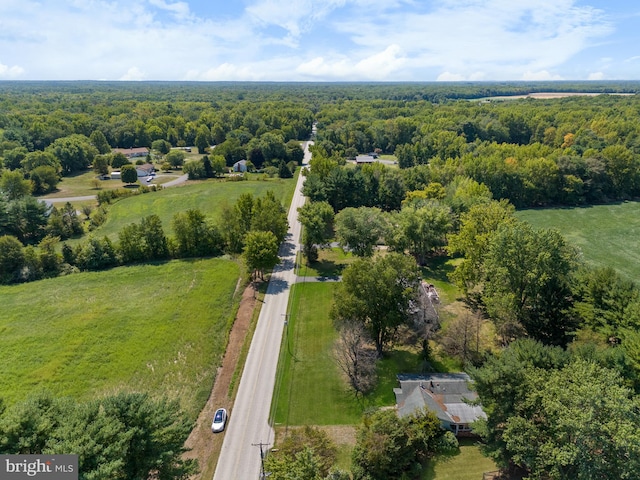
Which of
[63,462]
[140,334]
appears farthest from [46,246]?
[63,462]

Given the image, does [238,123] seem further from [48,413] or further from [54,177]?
[48,413]

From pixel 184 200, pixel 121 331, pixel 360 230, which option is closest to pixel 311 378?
pixel 121 331

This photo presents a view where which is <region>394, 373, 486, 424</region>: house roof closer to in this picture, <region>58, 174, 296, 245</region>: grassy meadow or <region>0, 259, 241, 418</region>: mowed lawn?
<region>0, 259, 241, 418</region>: mowed lawn

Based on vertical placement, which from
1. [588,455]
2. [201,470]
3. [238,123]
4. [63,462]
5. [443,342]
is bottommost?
[201,470]

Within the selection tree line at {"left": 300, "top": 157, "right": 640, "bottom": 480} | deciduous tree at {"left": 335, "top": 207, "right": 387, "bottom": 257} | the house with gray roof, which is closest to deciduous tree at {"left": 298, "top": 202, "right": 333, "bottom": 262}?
tree line at {"left": 300, "top": 157, "right": 640, "bottom": 480}

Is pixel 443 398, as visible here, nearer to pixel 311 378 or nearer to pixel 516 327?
pixel 516 327

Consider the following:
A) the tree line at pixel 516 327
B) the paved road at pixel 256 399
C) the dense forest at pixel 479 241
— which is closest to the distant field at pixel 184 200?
the dense forest at pixel 479 241
